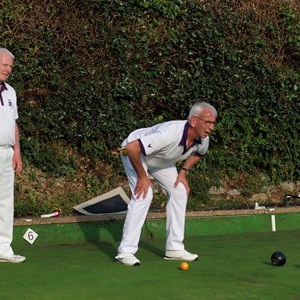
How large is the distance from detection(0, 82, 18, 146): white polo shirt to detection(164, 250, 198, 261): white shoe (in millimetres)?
1412

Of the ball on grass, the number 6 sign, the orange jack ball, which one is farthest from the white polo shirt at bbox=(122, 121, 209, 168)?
the number 6 sign

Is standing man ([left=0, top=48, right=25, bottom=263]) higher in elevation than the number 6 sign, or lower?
higher

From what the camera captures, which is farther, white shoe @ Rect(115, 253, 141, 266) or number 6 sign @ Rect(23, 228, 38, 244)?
number 6 sign @ Rect(23, 228, 38, 244)

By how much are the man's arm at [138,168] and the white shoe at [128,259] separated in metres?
0.42

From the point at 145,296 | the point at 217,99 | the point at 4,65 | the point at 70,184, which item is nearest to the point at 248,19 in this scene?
the point at 217,99

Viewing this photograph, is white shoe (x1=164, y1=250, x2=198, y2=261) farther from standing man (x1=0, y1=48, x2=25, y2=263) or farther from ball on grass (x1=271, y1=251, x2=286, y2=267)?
standing man (x1=0, y1=48, x2=25, y2=263)

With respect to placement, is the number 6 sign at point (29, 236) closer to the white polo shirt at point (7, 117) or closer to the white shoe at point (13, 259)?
the white shoe at point (13, 259)

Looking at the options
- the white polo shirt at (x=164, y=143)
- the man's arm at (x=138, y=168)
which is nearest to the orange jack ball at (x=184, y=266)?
the man's arm at (x=138, y=168)

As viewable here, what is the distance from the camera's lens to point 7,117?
6.55m

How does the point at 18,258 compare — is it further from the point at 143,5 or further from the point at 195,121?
the point at 143,5

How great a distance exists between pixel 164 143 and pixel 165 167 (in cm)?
45

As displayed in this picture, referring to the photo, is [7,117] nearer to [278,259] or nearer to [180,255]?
Answer: [180,255]

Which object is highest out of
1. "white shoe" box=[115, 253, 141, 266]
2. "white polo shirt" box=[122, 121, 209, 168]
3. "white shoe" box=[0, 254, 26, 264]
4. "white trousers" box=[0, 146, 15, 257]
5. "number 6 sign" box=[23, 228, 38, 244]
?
"white polo shirt" box=[122, 121, 209, 168]

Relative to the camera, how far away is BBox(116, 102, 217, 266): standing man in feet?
21.5
